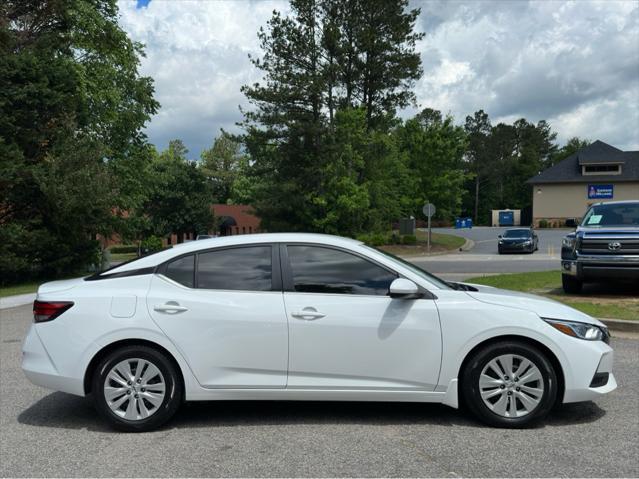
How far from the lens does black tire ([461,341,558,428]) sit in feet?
14.1

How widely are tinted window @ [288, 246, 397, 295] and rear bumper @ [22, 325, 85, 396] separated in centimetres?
196

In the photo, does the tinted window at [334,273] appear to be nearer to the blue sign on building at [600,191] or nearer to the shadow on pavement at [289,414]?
the shadow on pavement at [289,414]

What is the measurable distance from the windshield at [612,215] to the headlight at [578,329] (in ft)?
22.2

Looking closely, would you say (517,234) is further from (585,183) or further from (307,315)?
(585,183)

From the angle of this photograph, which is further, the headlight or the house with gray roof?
the house with gray roof

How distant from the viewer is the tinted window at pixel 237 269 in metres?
4.52

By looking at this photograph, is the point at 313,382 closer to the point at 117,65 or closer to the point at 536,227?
the point at 117,65

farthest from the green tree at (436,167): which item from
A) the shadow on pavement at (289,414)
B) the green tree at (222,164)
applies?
the green tree at (222,164)

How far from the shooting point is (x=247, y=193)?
73.2 metres

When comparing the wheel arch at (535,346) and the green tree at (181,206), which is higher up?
the green tree at (181,206)

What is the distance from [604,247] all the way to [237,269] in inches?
308

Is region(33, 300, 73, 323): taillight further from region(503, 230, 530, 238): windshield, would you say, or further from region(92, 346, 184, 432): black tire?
region(503, 230, 530, 238): windshield

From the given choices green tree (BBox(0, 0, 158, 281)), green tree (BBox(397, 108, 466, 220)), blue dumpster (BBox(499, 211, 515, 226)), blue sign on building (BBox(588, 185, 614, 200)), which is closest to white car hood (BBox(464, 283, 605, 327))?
green tree (BBox(0, 0, 158, 281))

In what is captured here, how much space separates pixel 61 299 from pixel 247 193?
69.4 metres
